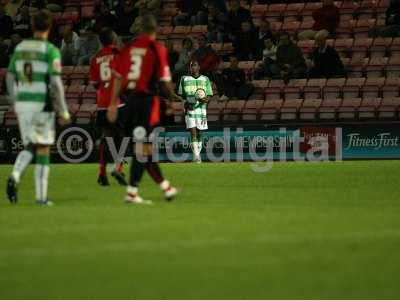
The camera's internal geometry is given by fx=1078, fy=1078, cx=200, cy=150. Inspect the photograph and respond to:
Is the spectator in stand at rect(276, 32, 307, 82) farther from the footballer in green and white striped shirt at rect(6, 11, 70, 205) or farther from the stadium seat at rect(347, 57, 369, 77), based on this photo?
the footballer in green and white striped shirt at rect(6, 11, 70, 205)

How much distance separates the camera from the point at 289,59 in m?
26.7

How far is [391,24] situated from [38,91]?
1618 centimetres

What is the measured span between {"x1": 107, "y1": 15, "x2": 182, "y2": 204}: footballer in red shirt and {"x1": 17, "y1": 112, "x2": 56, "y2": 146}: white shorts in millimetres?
814

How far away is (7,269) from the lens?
770cm

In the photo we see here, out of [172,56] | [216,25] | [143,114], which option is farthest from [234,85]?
[143,114]

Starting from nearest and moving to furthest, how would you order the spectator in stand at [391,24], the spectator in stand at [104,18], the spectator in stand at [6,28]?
the spectator in stand at [391,24], the spectator in stand at [104,18], the spectator in stand at [6,28]

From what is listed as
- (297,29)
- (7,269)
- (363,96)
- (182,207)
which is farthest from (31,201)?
(297,29)

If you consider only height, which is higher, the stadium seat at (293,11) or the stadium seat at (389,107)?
the stadium seat at (293,11)

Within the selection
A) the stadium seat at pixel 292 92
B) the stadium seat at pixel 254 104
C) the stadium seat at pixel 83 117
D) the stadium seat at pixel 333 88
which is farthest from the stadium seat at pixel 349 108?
the stadium seat at pixel 83 117

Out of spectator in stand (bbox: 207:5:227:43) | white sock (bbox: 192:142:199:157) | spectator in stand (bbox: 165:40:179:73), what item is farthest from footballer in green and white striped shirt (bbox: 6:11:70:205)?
spectator in stand (bbox: 207:5:227:43)

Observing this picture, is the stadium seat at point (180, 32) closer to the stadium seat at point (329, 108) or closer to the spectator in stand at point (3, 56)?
the spectator in stand at point (3, 56)

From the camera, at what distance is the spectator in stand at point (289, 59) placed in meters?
26.3

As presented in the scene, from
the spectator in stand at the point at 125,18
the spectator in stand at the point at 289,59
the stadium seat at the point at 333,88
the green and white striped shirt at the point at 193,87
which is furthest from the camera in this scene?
the spectator in stand at the point at 125,18

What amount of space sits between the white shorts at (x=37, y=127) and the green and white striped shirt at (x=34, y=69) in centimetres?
14
